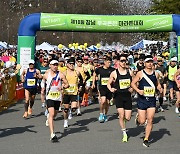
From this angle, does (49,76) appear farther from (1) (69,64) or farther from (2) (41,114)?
(2) (41,114)

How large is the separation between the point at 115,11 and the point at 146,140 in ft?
201

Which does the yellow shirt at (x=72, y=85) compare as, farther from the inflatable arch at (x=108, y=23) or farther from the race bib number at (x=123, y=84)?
the inflatable arch at (x=108, y=23)

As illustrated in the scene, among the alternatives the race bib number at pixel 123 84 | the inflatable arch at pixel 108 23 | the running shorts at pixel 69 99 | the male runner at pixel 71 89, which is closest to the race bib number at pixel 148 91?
the race bib number at pixel 123 84

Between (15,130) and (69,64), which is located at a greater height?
(69,64)

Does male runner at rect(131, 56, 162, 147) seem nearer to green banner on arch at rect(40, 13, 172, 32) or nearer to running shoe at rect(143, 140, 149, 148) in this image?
running shoe at rect(143, 140, 149, 148)

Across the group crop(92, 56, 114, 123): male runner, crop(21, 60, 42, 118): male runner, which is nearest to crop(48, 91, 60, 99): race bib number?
crop(92, 56, 114, 123): male runner

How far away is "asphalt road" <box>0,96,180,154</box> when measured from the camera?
29.1 feet

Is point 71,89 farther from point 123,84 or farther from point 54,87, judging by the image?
point 123,84

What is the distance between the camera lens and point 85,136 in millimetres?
10367

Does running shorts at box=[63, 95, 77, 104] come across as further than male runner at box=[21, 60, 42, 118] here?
No

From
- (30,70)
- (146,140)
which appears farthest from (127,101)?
(30,70)

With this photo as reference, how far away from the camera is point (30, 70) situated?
541 inches

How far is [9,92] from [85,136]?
7.60 metres

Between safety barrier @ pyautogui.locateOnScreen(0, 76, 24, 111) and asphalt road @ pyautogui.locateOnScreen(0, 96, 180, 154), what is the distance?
1.87 metres
